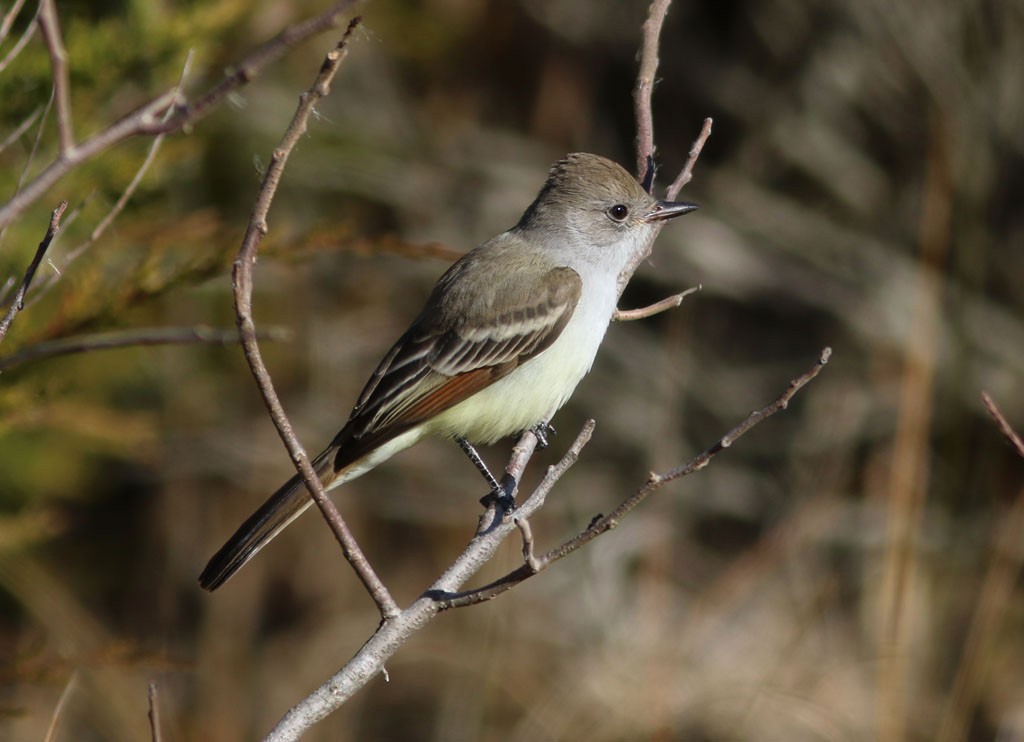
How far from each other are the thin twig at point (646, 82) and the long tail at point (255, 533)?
1.68m

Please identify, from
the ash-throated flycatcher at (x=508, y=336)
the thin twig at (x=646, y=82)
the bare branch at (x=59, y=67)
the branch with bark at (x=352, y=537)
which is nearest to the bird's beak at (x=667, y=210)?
the ash-throated flycatcher at (x=508, y=336)

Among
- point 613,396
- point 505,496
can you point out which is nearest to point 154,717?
point 505,496

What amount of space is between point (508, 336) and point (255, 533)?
132cm

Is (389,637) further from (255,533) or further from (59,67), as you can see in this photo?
(59,67)

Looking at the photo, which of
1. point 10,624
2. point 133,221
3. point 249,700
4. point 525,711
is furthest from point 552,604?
point 133,221

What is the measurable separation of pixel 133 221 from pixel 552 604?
16.2 ft

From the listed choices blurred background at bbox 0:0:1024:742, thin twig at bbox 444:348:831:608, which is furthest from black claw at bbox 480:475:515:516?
blurred background at bbox 0:0:1024:742

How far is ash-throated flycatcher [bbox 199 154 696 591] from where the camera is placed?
4.31m

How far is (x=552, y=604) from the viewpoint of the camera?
27.6 feet

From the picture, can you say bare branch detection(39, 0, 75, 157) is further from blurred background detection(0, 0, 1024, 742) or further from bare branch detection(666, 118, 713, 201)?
blurred background detection(0, 0, 1024, 742)

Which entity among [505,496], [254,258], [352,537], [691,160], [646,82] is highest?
[254,258]

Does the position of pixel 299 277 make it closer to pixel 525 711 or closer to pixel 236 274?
pixel 525 711

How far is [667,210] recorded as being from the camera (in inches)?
181

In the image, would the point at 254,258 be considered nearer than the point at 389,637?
Yes
